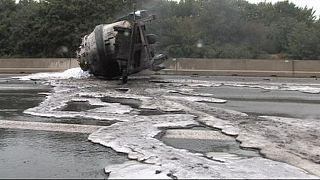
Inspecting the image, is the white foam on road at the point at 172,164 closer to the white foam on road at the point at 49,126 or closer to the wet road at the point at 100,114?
the wet road at the point at 100,114

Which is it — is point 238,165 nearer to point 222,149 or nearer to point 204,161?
point 204,161

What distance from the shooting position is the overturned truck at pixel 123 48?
17.7m

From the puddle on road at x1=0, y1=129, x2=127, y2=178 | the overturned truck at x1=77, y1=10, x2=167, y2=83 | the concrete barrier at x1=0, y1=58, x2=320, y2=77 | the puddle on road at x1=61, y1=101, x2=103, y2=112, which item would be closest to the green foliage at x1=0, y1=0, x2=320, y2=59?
the concrete barrier at x1=0, y1=58, x2=320, y2=77

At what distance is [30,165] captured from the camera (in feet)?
20.7

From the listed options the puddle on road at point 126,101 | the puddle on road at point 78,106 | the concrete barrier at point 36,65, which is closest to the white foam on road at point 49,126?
the puddle on road at point 78,106

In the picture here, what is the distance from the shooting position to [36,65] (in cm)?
3158

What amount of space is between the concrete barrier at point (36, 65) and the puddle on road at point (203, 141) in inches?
891

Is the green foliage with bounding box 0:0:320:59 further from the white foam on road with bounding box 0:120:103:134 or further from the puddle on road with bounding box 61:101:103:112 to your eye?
the white foam on road with bounding box 0:120:103:134

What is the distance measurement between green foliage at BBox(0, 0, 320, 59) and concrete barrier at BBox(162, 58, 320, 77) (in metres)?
7.69

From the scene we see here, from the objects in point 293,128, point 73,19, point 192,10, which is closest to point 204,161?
point 293,128

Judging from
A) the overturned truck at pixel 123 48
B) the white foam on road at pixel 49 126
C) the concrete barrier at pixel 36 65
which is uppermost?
the overturned truck at pixel 123 48

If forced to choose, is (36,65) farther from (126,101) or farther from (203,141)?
(203,141)

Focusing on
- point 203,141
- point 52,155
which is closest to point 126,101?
point 203,141

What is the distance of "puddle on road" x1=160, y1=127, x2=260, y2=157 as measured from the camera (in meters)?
7.03
